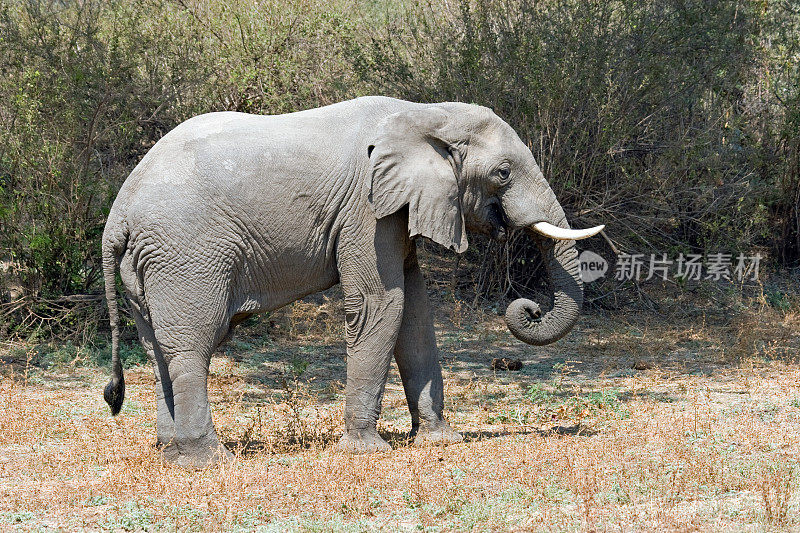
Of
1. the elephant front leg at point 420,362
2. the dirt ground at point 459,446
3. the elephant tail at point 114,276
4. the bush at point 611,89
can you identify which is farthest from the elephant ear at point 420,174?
the bush at point 611,89

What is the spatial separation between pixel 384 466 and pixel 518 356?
4984 mm

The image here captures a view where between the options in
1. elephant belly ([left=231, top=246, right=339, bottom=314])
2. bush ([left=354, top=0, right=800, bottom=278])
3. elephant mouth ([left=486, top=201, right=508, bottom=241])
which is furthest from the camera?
bush ([left=354, top=0, right=800, bottom=278])

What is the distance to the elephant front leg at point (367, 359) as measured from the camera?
6922 mm

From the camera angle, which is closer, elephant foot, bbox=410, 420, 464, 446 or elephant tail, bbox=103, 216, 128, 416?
elephant tail, bbox=103, 216, 128, 416

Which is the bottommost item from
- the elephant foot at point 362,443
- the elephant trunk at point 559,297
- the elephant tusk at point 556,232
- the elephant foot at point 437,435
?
the elephant foot at point 437,435

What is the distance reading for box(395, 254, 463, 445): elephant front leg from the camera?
24.5 ft

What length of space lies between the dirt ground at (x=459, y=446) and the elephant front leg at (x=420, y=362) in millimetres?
308

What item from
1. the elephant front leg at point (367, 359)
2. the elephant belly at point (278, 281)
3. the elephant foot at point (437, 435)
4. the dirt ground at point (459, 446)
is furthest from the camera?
the elephant foot at point (437, 435)

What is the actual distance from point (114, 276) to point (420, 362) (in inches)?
88.6

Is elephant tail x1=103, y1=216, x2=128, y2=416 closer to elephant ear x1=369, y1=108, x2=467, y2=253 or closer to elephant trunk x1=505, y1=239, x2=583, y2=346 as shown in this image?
elephant ear x1=369, y1=108, x2=467, y2=253

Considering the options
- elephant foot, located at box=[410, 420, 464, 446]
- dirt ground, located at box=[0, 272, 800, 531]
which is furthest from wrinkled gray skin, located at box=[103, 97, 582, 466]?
dirt ground, located at box=[0, 272, 800, 531]

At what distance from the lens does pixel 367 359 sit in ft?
23.0

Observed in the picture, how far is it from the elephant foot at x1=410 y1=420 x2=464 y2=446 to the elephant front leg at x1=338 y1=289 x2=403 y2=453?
0.38m

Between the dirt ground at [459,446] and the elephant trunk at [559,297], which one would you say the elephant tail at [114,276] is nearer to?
the dirt ground at [459,446]
